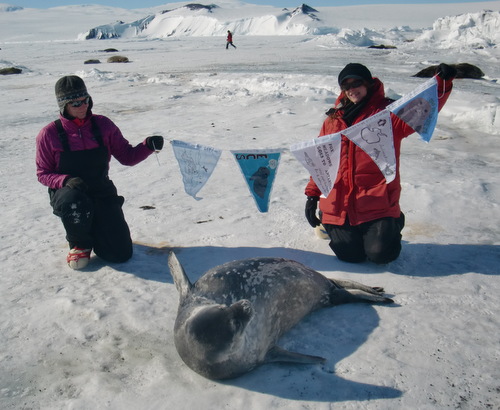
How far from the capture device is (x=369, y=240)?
3164 millimetres

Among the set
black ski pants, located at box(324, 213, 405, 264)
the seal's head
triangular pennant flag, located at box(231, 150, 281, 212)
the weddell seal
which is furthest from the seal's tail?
triangular pennant flag, located at box(231, 150, 281, 212)

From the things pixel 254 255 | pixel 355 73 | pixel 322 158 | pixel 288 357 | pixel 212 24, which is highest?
pixel 212 24

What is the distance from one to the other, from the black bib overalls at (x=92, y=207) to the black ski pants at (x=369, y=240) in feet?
4.93

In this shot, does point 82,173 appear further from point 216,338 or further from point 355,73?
point 355,73

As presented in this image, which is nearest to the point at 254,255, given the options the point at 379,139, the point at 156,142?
the point at 156,142

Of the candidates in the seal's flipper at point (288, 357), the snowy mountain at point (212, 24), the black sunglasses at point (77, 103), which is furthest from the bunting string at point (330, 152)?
the snowy mountain at point (212, 24)

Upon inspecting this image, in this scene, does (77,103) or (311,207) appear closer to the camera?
(77,103)

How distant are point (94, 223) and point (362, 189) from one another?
1.93 m

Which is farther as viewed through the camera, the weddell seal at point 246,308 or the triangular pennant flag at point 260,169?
the triangular pennant flag at point 260,169

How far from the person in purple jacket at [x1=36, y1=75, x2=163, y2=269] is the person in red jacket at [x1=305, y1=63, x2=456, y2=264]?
133 centimetres

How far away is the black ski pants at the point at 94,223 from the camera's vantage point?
10.4 ft

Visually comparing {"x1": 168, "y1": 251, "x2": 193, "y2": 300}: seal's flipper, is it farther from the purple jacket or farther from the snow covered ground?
the purple jacket

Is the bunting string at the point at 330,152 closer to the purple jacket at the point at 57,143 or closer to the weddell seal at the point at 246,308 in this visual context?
the purple jacket at the point at 57,143

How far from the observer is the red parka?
309cm
